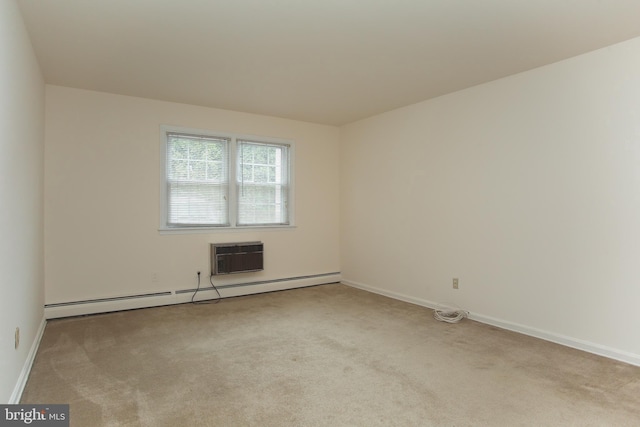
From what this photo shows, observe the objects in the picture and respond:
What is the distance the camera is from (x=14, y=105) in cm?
226

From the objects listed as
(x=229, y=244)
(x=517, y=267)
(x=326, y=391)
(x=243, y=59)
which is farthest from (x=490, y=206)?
(x=229, y=244)

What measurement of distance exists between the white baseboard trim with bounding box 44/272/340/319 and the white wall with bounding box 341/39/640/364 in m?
1.27

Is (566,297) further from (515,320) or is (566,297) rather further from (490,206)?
(490,206)

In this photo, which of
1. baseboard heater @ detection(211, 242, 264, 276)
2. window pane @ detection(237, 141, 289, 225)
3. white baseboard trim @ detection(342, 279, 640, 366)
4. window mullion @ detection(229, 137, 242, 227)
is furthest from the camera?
window pane @ detection(237, 141, 289, 225)

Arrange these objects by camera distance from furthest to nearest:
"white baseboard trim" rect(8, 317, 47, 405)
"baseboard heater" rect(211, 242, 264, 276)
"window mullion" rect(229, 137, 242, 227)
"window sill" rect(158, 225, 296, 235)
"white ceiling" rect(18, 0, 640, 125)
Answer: "window mullion" rect(229, 137, 242, 227), "baseboard heater" rect(211, 242, 264, 276), "window sill" rect(158, 225, 296, 235), "white ceiling" rect(18, 0, 640, 125), "white baseboard trim" rect(8, 317, 47, 405)

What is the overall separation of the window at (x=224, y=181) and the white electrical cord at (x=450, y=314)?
244 centimetres

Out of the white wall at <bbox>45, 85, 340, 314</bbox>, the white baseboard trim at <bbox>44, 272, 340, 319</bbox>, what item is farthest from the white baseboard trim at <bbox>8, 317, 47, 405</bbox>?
the white wall at <bbox>45, 85, 340, 314</bbox>

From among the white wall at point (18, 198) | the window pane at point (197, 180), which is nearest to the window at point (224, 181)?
the window pane at point (197, 180)

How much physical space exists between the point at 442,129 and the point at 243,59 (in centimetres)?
236

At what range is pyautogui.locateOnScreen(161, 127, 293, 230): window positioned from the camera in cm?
457

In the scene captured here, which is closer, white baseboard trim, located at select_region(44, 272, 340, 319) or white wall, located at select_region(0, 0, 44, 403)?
white wall, located at select_region(0, 0, 44, 403)

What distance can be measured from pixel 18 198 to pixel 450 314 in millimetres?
3980

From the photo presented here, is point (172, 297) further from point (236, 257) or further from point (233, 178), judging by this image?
point (233, 178)

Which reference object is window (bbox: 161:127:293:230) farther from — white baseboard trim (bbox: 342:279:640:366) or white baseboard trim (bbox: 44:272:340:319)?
white baseboard trim (bbox: 342:279:640:366)
